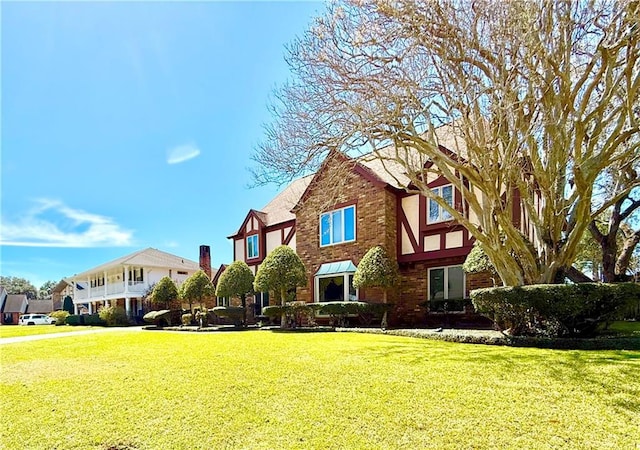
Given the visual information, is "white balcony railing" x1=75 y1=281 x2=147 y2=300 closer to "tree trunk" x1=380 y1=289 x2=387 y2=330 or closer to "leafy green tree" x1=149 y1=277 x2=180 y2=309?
"leafy green tree" x1=149 y1=277 x2=180 y2=309

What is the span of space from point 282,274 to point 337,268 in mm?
2758

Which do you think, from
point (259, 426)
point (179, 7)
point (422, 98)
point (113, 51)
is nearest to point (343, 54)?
point (422, 98)

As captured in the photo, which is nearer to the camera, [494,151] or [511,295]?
[511,295]

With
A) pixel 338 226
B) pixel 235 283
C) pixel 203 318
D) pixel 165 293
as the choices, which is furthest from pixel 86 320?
pixel 338 226

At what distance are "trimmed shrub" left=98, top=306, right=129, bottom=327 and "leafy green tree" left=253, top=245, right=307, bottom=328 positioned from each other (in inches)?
674

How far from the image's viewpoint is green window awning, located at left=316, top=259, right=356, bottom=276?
1715 centimetres

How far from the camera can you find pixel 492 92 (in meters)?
9.20

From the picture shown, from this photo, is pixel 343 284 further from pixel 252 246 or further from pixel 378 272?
pixel 252 246

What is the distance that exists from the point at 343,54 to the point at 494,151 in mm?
4535

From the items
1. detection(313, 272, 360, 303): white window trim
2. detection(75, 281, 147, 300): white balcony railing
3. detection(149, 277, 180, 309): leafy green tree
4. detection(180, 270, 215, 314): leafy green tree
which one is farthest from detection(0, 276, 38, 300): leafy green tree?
detection(313, 272, 360, 303): white window trim

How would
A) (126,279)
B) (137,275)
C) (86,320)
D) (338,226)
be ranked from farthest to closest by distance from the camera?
(137,275)
(126,279)
(86,320)
(338,226)

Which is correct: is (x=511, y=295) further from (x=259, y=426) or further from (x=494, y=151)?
(x=259, y=426)

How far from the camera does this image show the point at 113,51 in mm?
9734

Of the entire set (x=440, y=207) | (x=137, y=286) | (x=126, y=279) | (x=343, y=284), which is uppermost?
(x=440, y=207)
